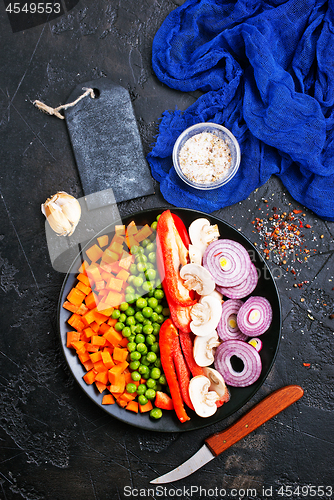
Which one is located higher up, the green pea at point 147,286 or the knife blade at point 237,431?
the green pea at point 147,286

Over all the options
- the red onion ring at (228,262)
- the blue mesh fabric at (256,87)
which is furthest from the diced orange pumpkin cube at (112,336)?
the blue mesh fabric at (256,87)

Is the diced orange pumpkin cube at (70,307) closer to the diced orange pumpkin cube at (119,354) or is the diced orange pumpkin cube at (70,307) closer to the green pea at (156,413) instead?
the diced orange pumpkin cube at (119,354)

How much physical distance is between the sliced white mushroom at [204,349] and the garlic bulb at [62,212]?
4.32 ft

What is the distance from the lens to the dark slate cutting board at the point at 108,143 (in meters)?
2.67

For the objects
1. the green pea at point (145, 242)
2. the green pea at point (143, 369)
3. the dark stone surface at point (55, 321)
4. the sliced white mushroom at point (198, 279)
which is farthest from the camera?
the dark stone surface at point (55, 321)

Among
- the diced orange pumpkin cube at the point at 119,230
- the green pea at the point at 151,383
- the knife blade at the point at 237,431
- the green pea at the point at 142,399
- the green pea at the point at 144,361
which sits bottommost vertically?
the knife blade at the point at 237,431

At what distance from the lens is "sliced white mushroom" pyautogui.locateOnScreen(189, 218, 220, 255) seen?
2398mm

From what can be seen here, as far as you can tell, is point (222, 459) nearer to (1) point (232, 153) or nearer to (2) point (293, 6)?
(1) point (232, 153)

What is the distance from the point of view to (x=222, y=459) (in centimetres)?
264

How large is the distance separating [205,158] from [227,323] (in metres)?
1.31

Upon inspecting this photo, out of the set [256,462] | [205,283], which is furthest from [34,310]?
[256,462]

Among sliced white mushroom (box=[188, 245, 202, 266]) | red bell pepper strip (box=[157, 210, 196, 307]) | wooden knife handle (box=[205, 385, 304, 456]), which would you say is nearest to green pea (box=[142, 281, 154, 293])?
red bell pepper strip (box=[157, 210, 196, 307])

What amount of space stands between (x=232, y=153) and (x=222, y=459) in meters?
2.48

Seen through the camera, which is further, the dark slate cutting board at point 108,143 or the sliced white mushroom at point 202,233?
the dark slate cutting board at point 108,143
